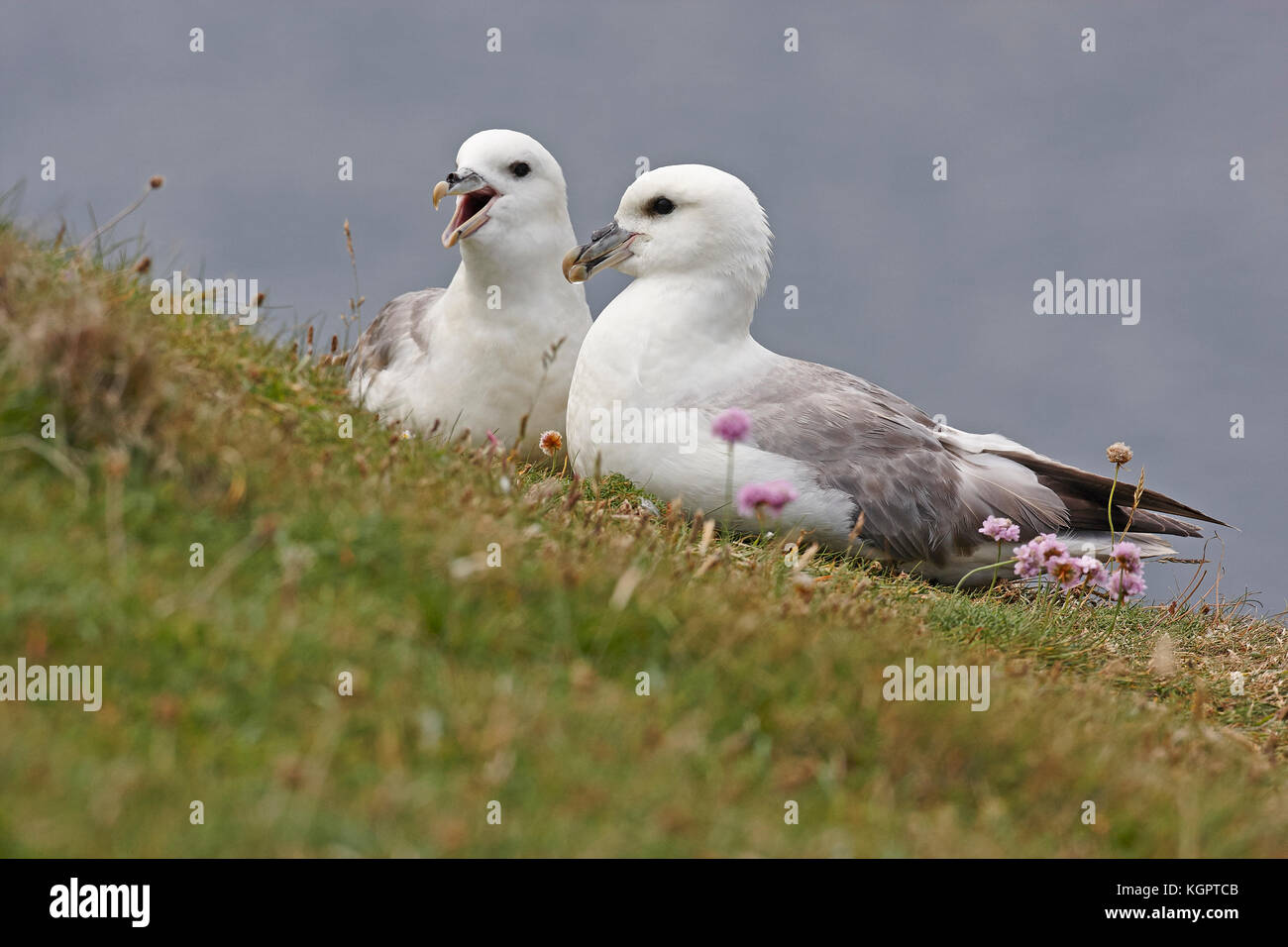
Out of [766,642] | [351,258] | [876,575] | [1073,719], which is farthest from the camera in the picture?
[876,575]

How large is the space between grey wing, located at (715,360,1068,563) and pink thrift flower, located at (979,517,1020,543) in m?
0.36

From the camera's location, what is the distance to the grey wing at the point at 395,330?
344 inches

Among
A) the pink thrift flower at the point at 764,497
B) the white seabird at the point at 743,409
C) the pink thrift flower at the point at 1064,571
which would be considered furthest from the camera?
the white seabird at the point at 743,409

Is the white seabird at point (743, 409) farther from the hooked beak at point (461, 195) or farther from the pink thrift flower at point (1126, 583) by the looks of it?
the pink thrift flower at point (1126, 583)

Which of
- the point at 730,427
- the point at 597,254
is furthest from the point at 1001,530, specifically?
the point at 597,254

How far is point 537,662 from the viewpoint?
11.8 feet

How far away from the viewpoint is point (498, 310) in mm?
8156

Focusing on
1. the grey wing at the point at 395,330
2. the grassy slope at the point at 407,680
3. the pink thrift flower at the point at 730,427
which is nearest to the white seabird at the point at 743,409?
the grey wing at the point at 395,330

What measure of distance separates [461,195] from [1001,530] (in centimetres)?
397
